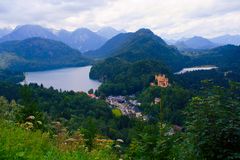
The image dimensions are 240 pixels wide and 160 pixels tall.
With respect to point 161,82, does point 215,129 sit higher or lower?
lower

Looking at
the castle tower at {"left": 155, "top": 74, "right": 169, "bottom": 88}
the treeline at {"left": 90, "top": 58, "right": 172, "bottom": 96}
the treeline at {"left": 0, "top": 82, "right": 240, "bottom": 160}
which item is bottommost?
the treeline at {"left": 90, "top": 58, "right": 172, "bottom": 96}

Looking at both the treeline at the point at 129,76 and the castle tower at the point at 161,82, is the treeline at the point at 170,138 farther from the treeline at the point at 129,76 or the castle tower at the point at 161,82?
the treeline at the point at 129,76

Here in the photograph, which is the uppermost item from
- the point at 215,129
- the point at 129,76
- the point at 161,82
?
the point at 161,82

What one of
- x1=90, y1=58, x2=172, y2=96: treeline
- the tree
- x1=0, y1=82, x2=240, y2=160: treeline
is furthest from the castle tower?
x1=90, y1=58, x2=172, y2=96: treeline

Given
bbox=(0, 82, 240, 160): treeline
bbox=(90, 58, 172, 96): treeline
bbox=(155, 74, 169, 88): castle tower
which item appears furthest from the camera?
bbox=(90, 58, 172, 96): treeline

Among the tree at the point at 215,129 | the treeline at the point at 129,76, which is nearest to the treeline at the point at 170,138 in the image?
the tree at the point at 215,129

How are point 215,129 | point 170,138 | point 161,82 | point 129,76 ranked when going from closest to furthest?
point 215,129 → point 161,82 → point 170,138 → point 129,76

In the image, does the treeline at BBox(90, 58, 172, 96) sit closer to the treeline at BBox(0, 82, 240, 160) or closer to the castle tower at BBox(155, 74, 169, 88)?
the treeline at BBox(0, 82, 240, 160)

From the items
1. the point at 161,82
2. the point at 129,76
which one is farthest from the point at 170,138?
the point at 129,76

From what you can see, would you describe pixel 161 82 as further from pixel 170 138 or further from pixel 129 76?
pixel 129 76

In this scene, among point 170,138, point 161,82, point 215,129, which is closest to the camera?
point 215,129

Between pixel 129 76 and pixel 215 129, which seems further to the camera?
pixel 129 76
